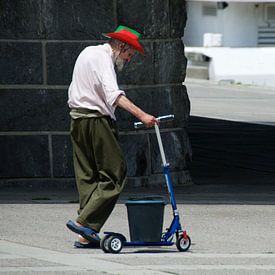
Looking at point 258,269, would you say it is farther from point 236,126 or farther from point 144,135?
point 236,126

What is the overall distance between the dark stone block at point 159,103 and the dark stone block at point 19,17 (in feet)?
3.90

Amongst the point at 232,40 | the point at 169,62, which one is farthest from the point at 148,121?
the point at 232,40

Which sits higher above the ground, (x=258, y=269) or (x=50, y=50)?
(x=50, y=50)

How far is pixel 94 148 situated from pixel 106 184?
0.95 feet

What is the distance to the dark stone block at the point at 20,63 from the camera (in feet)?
41.8

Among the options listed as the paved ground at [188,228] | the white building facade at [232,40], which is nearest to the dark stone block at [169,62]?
the paved ground at [188,228]

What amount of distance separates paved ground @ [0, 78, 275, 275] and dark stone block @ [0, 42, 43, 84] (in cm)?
114

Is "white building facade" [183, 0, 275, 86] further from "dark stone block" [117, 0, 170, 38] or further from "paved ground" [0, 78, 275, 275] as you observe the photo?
"dark stone block" [117, 0, 170, 38]

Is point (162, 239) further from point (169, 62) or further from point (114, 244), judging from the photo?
point (169, 62)

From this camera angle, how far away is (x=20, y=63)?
12742 millimetres

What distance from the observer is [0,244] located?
378 inches

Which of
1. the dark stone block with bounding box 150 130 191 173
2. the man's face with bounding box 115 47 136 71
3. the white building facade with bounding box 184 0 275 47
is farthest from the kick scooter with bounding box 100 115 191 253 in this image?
the white building facade with bounding box 184 0 275 47

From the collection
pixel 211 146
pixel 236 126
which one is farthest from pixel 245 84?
pixel 211 146

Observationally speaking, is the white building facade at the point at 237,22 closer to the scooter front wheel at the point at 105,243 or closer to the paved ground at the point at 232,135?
the paved ground at the point at 232,135
